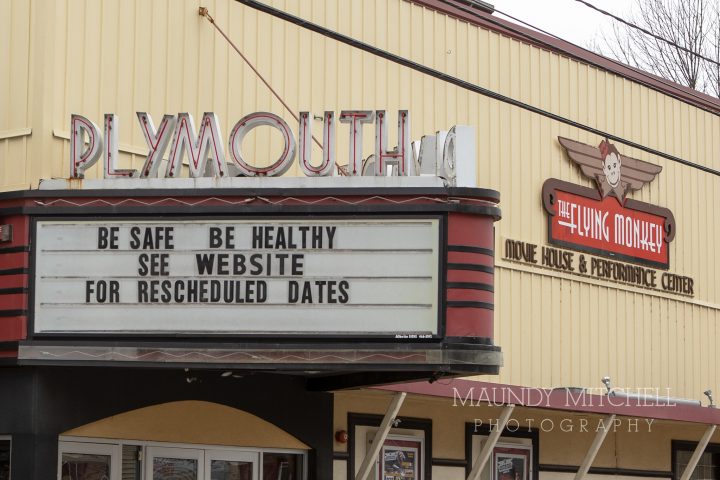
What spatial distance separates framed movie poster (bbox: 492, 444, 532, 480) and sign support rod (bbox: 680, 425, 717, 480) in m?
2.32

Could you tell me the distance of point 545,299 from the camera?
18.8m

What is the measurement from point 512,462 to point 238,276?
7.17 m

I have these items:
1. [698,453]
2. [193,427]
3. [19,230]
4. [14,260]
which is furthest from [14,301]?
[698,453]

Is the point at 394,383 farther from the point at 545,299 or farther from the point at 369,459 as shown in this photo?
the point at 545,299

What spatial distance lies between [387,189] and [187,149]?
1826mm

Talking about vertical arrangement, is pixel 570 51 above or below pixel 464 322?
above

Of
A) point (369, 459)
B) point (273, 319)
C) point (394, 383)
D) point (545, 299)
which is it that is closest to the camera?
point (273, 319)

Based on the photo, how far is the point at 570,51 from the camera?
1969 cm

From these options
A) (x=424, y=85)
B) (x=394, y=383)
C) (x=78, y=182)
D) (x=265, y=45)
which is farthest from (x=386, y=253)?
(x=424, y=85)

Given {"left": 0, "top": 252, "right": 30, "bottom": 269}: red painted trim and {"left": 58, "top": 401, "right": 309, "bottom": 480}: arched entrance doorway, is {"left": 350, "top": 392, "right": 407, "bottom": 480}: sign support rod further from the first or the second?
{"left": 0, "top": 252, "right": 30, "bottom": 269}: red painted trim

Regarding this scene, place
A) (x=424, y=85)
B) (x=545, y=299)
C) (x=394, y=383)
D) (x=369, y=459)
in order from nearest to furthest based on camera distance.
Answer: (x=394, y=383) < (x=369, y=459) < (x=424, y=85) < (x=545, y=299)

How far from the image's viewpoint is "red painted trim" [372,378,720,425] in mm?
14891

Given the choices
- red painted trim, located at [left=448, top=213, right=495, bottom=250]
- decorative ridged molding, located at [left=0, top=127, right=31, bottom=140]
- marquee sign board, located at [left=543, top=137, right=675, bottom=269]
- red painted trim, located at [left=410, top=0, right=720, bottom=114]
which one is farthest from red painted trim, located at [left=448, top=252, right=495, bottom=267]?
marquee sign board, located at [left=543, top=137, right=675, bottom=269]

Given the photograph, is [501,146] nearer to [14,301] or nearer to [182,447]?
[182,447]
